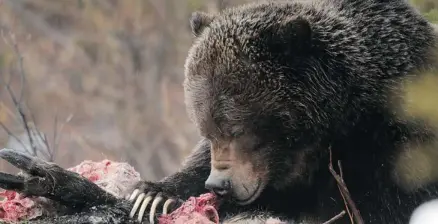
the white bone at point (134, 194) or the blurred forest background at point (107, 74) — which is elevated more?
the blurred forest background at point (107, 74)

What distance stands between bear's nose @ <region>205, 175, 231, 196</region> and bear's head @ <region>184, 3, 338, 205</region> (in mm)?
38

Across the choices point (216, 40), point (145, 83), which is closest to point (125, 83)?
point (145, 83)

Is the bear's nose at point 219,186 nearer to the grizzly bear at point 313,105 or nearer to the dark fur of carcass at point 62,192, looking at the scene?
the grizzly bear at point 313,105

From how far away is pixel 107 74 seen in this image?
16984 mm

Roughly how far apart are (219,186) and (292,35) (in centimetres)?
96

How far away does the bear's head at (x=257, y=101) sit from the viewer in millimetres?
4547

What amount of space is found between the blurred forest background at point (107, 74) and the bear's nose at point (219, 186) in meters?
10.3

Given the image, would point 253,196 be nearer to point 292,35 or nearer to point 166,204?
point 166,204

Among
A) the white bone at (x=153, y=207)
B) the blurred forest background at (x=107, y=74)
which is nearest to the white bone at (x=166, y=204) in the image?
the white bone at (x=153, y=207)

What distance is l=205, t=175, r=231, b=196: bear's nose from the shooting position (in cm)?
436

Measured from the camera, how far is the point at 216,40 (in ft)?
15.8

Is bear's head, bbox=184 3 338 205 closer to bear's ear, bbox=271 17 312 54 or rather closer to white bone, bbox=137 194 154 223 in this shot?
bear's ear, bbox=271 17 312 54

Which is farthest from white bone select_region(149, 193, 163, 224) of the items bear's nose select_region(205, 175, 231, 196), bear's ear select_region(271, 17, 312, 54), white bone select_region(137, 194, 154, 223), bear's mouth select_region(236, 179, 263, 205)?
bear's ear select_region(271, 17, 312, 54)

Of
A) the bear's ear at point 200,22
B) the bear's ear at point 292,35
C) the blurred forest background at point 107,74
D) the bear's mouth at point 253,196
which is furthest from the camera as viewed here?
the blurred forest background at point 107,74
